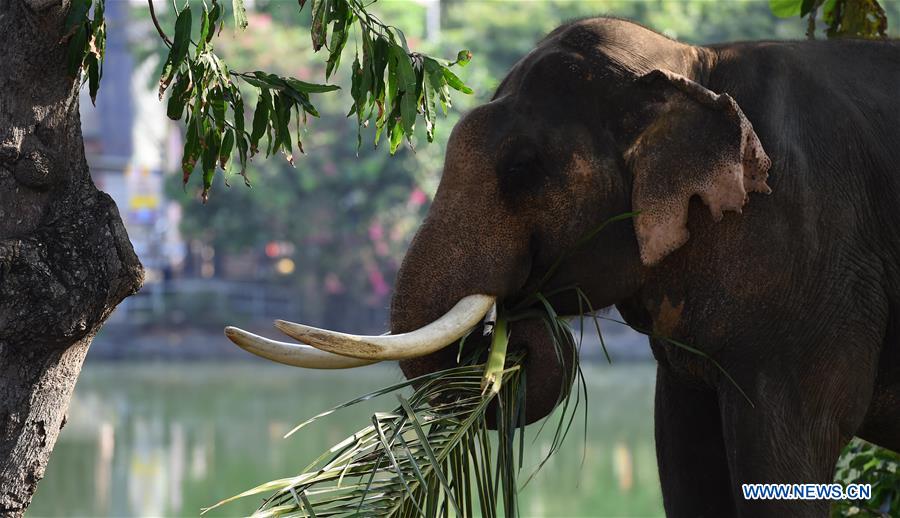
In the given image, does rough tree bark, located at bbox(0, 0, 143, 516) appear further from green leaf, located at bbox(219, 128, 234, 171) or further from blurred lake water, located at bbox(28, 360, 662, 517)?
blurred lake water, located at bbox(28, 360, 662, 517)

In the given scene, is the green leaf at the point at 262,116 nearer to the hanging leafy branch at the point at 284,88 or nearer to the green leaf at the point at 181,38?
the hanging leafy branch at the point at 284,88

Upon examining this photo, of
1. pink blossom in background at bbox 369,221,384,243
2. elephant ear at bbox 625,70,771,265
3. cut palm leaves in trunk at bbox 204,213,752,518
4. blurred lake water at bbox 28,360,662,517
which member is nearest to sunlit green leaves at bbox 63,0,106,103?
cut palm leaves in trunk at bbox 204,213,752,518

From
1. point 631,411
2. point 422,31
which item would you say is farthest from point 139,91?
point 631,411

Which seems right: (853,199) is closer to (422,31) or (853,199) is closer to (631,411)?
(631,411)

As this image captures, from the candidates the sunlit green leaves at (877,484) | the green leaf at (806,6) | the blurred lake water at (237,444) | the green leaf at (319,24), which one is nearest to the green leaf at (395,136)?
the green leaf at (319,24)

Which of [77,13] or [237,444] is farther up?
[77,13]

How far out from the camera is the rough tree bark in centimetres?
295

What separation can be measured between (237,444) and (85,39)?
11863mm

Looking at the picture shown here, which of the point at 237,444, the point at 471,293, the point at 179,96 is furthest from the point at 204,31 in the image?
the point at 237,444

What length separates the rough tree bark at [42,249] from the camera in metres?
2.95

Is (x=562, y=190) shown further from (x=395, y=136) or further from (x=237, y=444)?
(x=237, y=444)

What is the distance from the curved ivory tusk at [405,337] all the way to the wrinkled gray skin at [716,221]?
0.06m

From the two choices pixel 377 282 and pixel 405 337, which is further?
pixel 377 282

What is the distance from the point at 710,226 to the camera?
3.24m
